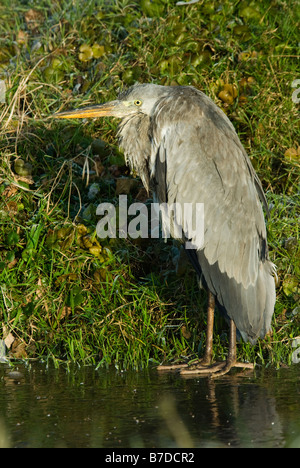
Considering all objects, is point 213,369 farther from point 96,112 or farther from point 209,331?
point 96,112

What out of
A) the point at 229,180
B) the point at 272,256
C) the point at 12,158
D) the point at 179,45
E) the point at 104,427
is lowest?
the point at 104,427

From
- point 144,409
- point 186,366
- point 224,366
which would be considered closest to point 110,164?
point 186,366

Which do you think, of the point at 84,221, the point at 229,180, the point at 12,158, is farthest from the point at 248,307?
the point at 12,158

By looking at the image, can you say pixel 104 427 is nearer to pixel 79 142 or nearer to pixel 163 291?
pixel 163 291

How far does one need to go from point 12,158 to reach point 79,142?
→ 62 centimetres

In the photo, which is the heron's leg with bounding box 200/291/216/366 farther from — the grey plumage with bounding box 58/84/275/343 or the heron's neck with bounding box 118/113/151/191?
the heron's neck with bounding box 118/113/151/191

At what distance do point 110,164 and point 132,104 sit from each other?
131 cm

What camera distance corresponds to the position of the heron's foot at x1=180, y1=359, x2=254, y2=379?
15.4 ft

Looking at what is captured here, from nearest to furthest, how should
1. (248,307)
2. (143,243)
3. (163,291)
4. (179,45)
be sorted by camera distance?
1. (248,307)
2. (163,291)
3. (143,243)
4. (179,45)

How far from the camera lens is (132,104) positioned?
519cm

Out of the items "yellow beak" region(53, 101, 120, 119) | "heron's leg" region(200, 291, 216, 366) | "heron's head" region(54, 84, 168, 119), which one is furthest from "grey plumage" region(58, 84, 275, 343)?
"yellow beak" region(53, 101, 120, 119)

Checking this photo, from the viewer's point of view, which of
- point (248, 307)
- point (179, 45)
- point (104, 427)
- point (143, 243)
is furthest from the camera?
point (179, 45)

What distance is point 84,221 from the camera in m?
5.89

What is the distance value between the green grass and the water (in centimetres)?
39
